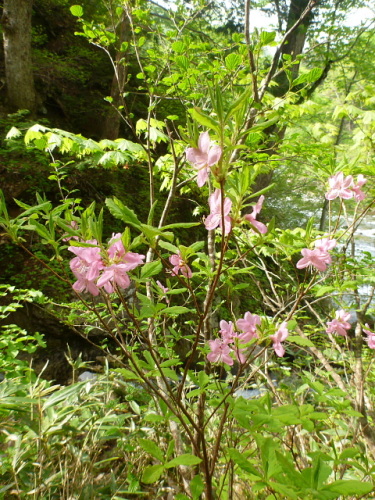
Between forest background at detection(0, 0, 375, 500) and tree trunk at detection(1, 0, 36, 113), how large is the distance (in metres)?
0.02

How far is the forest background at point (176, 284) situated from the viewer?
738 mm

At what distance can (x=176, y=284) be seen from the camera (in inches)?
56.6

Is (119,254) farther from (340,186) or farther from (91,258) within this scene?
(340,186)

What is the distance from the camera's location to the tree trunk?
4.20 meters

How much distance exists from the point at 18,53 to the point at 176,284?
488 cm

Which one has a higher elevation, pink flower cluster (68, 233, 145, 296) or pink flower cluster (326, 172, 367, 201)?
pink flower cluster (326, 172, 367, 201)

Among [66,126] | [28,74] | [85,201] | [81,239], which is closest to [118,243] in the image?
[81,239]

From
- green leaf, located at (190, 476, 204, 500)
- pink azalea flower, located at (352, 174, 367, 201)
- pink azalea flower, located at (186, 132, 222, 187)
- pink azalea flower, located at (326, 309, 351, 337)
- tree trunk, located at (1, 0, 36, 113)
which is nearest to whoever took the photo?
pink azalea flower, located at (186, 132, 222, 187)

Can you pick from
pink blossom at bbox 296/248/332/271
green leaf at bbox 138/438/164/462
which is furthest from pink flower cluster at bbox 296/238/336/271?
green leaf at bbox 138/438/164/462

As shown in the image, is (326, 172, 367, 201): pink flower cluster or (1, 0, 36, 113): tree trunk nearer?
(326, 172, 367, 201): pink flower cluster

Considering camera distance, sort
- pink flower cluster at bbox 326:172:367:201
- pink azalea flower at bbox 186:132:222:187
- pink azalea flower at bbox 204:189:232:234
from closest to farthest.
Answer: pink azalea flower at bbox 186:132:222:187 < pink azalea flower at bbox 204:189:232:234 < pink flower cluster at bbox 326:172:367:201

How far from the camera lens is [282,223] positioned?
9.13 meters

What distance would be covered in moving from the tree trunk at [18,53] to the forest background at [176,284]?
22mm

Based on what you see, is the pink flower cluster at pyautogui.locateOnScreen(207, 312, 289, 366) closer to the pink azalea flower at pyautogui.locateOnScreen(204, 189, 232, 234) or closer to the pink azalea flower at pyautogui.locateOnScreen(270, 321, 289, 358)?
the pink azalea flower at pyautogui.locateOnScreen(270, 321, 289, 358)
